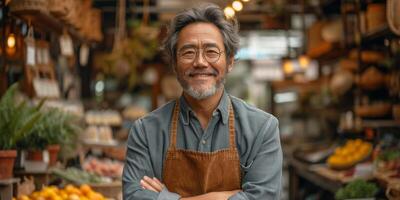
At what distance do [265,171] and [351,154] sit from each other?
4880 millimetres

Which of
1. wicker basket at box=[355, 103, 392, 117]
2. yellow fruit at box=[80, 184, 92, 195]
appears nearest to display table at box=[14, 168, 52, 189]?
yellow fruit at box=[80, 184, 92, 195]

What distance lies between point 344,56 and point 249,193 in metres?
7.15

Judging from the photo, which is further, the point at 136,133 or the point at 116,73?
the point at 116,73

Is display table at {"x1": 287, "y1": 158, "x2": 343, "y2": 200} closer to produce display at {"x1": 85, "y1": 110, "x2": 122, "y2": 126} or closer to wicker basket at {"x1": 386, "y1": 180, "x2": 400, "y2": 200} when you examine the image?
wicker basket at {"x1": 386, "y1": 180, "x2": 400, "y2": 200}

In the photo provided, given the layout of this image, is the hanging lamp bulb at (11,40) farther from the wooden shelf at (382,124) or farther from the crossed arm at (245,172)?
the wooden shelf at (382,124)

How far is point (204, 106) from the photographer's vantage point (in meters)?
3.23

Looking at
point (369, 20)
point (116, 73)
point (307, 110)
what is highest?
point (369, 20)

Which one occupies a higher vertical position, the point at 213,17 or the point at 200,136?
the point at 213,17

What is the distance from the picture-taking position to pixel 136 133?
10.6 ft

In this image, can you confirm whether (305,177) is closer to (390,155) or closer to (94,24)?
(390,155)

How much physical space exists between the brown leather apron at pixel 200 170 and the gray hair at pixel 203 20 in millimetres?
388

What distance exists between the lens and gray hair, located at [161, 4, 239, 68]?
3164 millimetres

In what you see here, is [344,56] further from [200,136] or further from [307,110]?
[200,136]

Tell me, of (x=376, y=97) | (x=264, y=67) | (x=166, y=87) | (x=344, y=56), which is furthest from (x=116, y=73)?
(x=264, y=67)
